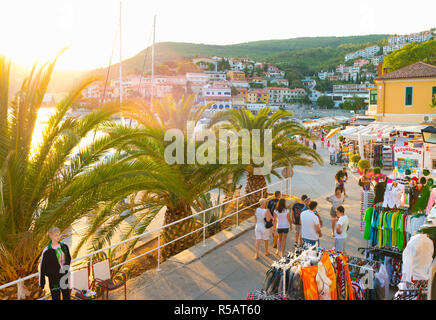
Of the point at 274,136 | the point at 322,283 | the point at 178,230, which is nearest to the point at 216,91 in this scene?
the point at 274,136

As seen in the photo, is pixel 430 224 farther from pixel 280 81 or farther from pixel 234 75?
pixel 280 81

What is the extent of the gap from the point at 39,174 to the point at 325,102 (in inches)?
6644

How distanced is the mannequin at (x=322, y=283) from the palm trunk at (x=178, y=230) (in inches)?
166

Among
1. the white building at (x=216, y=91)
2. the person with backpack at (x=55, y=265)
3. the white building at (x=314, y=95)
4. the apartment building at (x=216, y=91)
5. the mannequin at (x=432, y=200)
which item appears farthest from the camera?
the white building at (x=314, y=95)

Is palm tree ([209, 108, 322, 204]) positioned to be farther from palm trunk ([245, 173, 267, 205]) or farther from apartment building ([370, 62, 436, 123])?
apartment building ([370, 62, 436, 123])

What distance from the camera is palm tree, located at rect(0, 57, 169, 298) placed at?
5070 millimetres

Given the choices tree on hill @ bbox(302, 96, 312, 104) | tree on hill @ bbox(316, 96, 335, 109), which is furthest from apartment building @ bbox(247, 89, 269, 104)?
tree on hill @ bbox(316, 96, 335, 109)

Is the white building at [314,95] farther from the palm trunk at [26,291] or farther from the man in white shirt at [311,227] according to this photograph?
the palm trunk at [26,291]

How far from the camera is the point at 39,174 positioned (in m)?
5.40

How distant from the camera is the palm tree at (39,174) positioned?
5070 mm

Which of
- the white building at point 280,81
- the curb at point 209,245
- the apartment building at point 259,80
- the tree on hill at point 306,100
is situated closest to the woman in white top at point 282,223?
the curb at point 209,245
